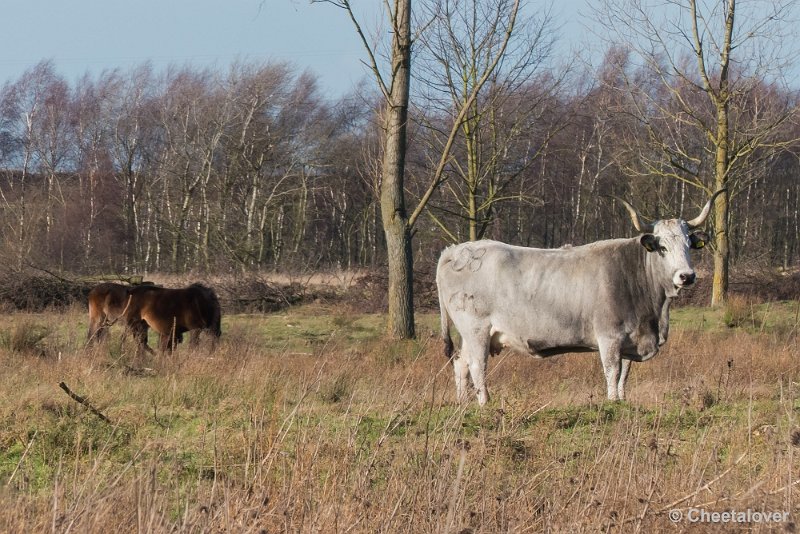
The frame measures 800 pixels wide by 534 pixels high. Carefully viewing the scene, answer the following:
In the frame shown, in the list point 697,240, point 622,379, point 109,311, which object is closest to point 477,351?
point 622,379

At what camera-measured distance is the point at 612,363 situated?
899 centimetres

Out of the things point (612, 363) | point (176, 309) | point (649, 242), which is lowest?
point (612, 363)

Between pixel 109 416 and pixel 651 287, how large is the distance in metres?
5.01

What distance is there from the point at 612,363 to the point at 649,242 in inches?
47.1

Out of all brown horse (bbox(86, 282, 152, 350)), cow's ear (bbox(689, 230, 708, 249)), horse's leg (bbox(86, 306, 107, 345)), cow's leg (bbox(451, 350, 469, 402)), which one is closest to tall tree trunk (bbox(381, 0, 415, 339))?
brown horse (bbox(86, 282, 152, 350))

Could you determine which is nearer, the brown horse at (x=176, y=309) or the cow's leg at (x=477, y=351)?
the cow's leg at (x=477, y=351)

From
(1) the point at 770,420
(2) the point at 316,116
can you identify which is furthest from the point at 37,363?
(2) the point at 316,116

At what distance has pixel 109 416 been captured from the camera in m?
7.57

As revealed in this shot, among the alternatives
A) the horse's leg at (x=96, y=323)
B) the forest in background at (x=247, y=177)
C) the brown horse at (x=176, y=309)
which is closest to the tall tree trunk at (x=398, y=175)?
the brown horse at (x=176, y=309)

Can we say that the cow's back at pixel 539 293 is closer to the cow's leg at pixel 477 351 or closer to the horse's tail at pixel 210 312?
the cow's leg at pixel 477 351

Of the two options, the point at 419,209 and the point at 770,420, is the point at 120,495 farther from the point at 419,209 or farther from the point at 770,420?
the point at 419,209

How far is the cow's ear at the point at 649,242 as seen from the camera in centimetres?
920

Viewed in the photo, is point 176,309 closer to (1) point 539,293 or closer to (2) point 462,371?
(2) point 462,371

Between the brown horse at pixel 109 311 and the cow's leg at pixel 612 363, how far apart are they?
724 centimetres
